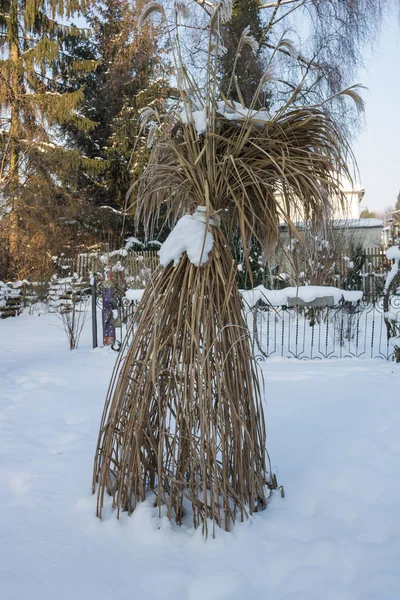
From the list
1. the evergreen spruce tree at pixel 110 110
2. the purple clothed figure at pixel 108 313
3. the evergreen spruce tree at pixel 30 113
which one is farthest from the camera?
the evergreen spruce tree at pixel 110 110

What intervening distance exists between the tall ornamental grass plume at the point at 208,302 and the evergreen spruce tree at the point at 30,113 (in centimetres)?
1167

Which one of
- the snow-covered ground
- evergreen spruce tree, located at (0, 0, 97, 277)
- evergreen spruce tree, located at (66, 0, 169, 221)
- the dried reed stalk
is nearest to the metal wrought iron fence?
the snow-covered ground

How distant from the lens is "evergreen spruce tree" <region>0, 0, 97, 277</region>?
1286cm

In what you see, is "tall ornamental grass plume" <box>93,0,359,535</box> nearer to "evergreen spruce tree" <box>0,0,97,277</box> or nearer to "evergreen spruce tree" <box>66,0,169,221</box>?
"evergreen spruce tree" <box>0,0,97,277</box>

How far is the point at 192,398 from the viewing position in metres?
1.69

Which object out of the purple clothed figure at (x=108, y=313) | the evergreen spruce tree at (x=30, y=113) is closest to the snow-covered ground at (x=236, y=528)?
the purple clothed figure at (x=108, y=313)

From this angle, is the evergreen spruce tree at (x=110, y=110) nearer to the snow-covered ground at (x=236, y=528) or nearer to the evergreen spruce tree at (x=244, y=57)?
the evergreen spruce tree at (x=244, y=57)

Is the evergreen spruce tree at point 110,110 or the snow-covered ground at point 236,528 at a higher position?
the evergreen spruce tree at point 110,110

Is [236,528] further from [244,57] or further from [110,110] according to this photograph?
[110,110]

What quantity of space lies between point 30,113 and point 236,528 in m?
14.2

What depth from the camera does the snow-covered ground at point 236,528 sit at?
146 cm

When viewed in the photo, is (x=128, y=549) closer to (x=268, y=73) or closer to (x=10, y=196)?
(x=268, y=73)

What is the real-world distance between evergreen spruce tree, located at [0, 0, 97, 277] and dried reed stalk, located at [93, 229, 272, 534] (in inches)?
460

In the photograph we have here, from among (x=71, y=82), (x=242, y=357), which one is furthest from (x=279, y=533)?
(x=71, y=82)
